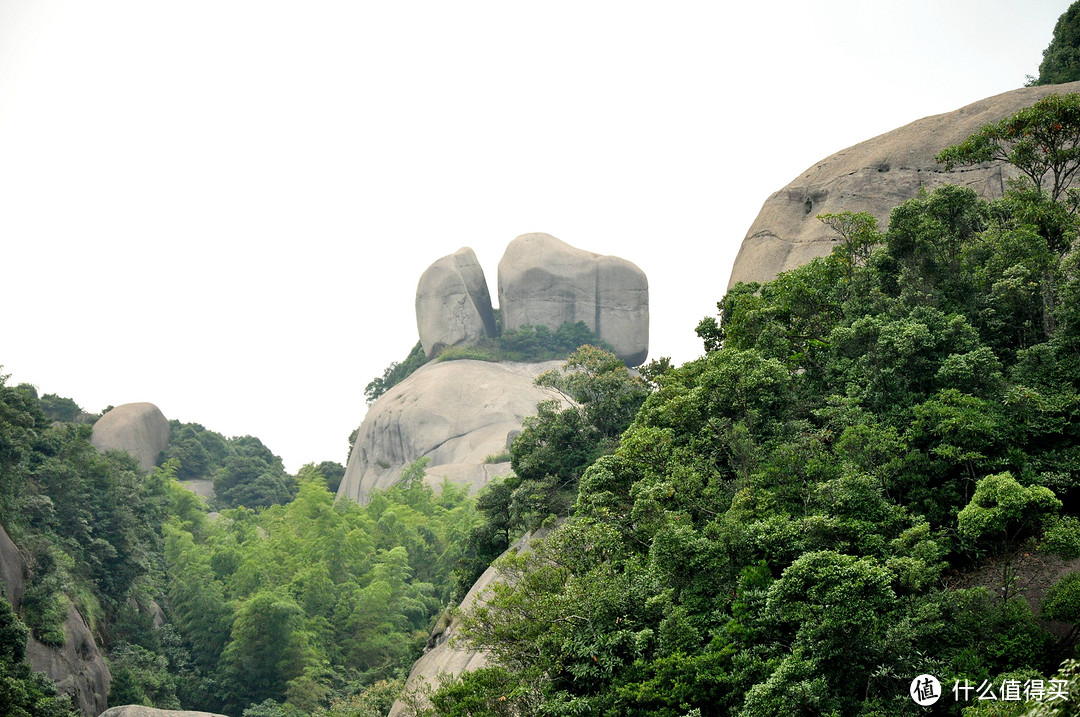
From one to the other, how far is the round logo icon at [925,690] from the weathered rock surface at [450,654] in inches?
364

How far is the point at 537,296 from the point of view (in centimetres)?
5300

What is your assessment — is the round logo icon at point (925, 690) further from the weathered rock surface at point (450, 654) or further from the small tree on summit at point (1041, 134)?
the small tree on summit at point (1041, 134)

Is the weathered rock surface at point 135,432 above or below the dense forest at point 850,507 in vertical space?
above

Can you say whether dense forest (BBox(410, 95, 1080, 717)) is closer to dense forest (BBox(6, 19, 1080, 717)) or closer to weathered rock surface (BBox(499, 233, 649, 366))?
dense forest (BBox(6, 19, 1080, 717))

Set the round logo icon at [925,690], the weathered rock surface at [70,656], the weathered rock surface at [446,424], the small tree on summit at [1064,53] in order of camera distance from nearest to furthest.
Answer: the round logo icon at [925,690] → the weathered rock surface at [70,656] → the small tree on summit at [1064,53] → the weathered rock surface at [446,424]

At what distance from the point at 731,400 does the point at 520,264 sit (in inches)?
1499

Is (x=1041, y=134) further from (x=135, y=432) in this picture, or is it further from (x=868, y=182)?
(x=135, y=432)

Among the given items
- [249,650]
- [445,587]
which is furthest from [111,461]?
[445,587]

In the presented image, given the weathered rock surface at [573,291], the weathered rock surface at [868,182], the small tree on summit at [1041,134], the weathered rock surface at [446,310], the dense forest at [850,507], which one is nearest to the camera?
the dense forest at [850,507]

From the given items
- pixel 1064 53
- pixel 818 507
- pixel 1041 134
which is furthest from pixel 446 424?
pixel 818 507

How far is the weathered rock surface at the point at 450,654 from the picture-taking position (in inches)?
747

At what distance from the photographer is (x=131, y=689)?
25.5 metres

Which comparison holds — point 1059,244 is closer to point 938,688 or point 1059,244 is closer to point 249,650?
point 938,688

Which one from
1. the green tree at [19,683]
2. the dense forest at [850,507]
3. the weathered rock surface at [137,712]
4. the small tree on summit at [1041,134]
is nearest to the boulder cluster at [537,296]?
the weathered rock surface at [137,712]
